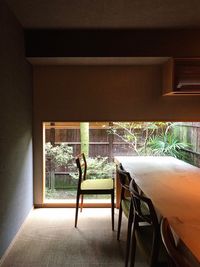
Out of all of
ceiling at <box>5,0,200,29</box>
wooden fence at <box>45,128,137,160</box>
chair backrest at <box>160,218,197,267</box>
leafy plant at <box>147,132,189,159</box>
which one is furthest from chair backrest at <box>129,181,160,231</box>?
leafy plant at <box>147,132,189,159</box>

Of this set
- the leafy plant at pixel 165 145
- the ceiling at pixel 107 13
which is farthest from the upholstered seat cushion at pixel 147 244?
the leafy plant at pixel 165 145

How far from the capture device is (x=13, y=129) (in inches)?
112

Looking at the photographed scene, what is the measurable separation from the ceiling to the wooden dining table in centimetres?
158

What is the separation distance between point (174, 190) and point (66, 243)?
1332 millimetres

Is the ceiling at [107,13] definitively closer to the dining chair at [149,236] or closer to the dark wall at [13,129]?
the dark wall at [13,129]

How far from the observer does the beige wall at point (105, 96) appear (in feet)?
12.6

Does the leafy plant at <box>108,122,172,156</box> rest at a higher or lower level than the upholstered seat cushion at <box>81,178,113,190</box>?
higher

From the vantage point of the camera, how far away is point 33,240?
9.52ft

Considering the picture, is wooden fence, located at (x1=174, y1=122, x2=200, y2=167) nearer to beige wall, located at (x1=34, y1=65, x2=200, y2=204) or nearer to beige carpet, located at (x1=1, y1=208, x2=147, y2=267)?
beige wall, located at (x1=34, y1=65, x2=200, y2=204)

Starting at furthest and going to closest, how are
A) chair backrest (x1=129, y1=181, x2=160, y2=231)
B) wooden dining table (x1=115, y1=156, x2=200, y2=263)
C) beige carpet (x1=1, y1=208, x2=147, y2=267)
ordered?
1. beige carpet (x1=1, y1=208, x2=147, y2=267)
2. chair backrest (x1=129, y1=181, x2=160, y2=231)
3. wooden dining table (x1=115, y1=156, x2=200, y2=263)

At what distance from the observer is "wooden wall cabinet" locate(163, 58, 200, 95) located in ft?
10.8

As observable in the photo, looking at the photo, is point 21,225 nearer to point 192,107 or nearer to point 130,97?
point 130,97

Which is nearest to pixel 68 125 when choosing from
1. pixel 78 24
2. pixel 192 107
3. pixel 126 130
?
pixel 126 130

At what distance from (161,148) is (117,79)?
126cm
